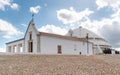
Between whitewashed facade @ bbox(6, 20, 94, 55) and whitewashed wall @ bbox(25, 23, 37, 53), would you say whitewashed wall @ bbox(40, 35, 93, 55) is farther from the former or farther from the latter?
whitewashed wall @ bbox(25, 23, 37, 53)

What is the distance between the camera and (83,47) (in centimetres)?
4831

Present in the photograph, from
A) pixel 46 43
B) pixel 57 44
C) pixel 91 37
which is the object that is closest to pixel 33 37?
pixel 46 43

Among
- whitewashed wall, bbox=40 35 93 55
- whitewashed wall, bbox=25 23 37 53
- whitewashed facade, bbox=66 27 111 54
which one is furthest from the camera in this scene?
whitewashed facade, bbox=66 27 111 54

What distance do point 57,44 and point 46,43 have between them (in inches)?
104

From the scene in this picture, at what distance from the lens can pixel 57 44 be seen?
41.4 meters

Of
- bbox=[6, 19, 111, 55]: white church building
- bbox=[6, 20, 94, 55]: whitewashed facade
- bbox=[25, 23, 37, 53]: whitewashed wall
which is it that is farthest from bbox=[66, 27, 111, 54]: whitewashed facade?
bbox=[25, 23, 37, 53]: whitewashed wall

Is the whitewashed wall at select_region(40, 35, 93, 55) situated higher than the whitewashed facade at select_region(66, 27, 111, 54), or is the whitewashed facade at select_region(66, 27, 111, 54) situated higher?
the whitewashed facade at select_region(66, 27, 111, 54)

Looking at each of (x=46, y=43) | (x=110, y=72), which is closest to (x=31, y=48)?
(x=46, y=43)

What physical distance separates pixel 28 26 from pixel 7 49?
10.5m

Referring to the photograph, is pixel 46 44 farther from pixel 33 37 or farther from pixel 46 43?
pixel 33 37

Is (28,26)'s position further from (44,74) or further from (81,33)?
(44,74)

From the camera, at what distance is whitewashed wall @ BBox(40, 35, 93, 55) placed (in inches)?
1548

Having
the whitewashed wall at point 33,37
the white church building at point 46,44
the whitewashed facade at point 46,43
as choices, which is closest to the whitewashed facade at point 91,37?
the white church building at point 46,44

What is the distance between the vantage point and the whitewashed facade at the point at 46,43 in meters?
39.3
